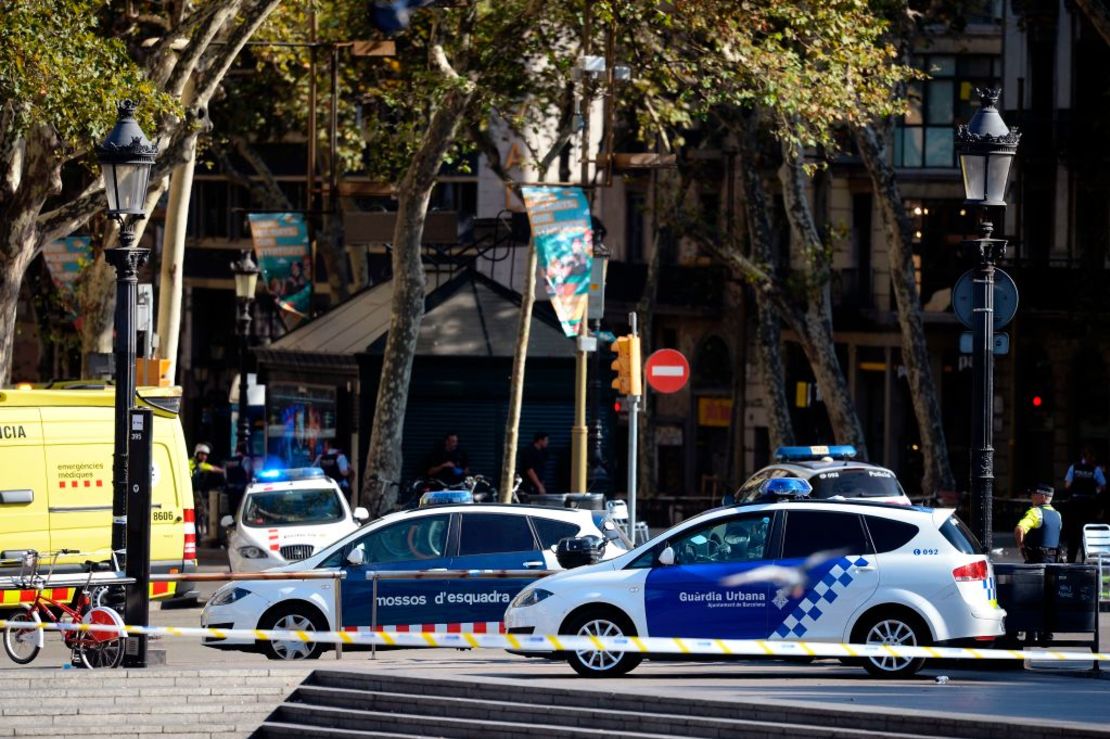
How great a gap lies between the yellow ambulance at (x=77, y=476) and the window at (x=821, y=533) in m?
6.79

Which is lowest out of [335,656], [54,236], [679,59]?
[335,656]

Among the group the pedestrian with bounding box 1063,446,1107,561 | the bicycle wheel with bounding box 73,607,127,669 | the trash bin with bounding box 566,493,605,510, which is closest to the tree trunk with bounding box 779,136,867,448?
the pedestrian with bounding box 1063,446,1107,561

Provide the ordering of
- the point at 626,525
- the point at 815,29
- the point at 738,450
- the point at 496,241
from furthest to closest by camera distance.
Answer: the point at 738,450, the point at 496,241, the point at 815,29, the point at 626,525

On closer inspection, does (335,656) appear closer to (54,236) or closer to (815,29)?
(54,236)

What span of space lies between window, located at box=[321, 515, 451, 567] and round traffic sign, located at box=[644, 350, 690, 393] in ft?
30.8

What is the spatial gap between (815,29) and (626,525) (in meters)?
7.45

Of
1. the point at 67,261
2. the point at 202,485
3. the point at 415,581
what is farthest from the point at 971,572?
the point at 67,261

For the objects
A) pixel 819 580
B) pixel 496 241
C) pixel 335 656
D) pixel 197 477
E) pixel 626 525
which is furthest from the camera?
pixel 496 241

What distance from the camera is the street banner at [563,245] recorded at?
28.0m

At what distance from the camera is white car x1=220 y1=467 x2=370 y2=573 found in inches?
991

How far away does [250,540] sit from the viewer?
2519 centimetres

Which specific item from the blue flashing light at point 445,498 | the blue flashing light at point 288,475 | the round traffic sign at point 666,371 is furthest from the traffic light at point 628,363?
the blue flashing light at point 445,498

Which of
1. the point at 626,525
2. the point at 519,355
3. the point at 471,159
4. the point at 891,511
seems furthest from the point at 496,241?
the point at 891,511

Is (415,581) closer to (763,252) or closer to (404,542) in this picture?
(404,542)
